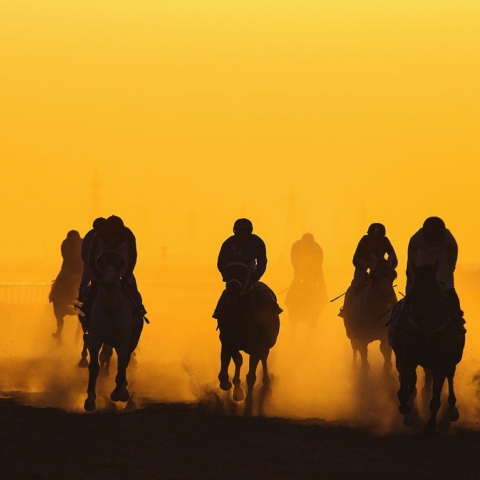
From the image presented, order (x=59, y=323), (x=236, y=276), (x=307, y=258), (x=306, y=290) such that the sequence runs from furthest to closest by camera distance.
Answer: (x=306, y=290) < (x=307, y=258) < (x=59, y=323) < (x=236, y=276)

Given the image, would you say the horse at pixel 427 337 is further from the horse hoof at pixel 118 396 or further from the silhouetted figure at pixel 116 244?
the horse hoof at pixel 118 396

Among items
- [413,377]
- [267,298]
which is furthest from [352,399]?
[413,377]

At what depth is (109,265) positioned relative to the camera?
70.5 ft

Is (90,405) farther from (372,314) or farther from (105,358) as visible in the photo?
(372,314)

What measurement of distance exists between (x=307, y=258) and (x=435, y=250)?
1626 cm

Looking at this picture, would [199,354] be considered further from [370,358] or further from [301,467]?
[301,467]

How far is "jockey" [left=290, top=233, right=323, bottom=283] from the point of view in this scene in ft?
123

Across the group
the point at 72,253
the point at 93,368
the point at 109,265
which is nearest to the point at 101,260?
the point at 109,265

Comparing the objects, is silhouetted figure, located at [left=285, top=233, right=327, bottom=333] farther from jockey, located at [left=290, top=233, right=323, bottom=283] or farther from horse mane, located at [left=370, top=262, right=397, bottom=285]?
horse mane, located at [left=370, top=262, right=397, bottom=285]

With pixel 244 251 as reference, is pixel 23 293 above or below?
above

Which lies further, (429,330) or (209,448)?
(429,330)

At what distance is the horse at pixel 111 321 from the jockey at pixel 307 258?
14.4 metres

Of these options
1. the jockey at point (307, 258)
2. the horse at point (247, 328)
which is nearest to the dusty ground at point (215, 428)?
the horse at point (247, 328)

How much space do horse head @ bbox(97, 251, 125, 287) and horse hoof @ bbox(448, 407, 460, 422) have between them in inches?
163
